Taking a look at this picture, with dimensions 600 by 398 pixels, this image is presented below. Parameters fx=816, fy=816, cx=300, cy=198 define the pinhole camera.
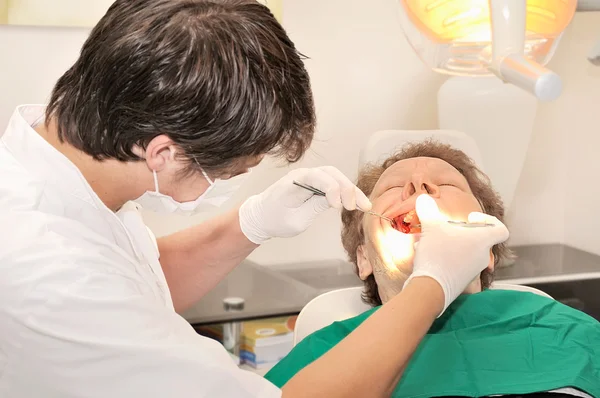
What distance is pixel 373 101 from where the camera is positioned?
3.07 metres

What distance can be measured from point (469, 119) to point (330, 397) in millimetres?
1586

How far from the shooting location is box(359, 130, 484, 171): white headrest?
2408mm

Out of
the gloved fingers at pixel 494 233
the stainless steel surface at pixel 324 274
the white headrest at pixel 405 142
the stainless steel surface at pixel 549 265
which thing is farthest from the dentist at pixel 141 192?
the stainless steel surface at pixel 549 265

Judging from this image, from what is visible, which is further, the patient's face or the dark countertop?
the dark countertop

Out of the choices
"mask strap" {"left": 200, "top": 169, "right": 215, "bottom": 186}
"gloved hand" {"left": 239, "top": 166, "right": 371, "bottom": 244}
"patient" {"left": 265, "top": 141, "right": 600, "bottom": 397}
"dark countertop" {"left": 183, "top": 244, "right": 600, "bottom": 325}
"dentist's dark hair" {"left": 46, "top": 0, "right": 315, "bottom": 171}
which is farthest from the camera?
"dark countertop" {"left": 183, "top": 244, "right": 600, "bottom": 325}

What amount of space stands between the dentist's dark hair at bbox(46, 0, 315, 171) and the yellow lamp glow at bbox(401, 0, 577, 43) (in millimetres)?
404

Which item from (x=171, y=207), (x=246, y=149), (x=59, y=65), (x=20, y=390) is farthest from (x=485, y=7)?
(x=59, y=65)

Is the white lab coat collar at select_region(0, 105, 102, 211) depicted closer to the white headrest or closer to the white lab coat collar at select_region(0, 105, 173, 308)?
the white lab coat collar at select_region(0, 105, 173, 308)

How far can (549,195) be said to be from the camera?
342 cm

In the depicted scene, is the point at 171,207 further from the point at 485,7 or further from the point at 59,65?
the point at 59,65

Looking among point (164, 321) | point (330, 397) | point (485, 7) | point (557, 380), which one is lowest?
point (557, 380)

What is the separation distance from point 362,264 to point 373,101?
3.84 feet

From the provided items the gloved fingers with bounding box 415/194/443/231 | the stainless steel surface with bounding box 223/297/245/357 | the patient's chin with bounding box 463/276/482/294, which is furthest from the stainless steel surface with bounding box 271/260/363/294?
the gloved fingers with bounding box 415/194/443/231

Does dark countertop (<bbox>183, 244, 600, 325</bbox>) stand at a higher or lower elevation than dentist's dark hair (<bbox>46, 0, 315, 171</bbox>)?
lower
